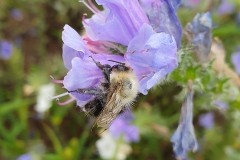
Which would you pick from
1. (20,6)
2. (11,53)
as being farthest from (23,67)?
(20,6)

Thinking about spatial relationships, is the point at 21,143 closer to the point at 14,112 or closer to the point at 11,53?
the point at 14,112

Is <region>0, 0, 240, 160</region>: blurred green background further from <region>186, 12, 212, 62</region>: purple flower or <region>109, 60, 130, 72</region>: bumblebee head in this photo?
<region>109, 60, 130, 72</region>: bumblebee head

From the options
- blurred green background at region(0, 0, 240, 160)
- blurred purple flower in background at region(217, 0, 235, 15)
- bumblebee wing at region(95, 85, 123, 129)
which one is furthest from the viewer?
blurred purple flower in background at region(217, 0, 235, 15)

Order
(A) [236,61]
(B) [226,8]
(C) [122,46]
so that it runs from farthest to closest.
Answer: (B) [226,8], (A) [236,61], (C) [122,46]

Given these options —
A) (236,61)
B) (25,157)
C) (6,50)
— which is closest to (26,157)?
(25,157)

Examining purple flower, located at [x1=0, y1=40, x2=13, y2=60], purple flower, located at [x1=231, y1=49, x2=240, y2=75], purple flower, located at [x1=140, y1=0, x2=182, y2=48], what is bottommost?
purple flower, located at [x1=231, y1=49, x2=240, y2=75]

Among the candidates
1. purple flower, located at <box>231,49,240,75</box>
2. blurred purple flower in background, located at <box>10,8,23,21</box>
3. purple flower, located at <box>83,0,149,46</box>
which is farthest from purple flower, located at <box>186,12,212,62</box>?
blurred purple flower in background, located at <box>10,8,23,21</box>

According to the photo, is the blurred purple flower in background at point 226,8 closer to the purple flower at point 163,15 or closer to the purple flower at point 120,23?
the purple flower at point 163,15

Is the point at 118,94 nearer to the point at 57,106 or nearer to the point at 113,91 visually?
the point at 113,91
